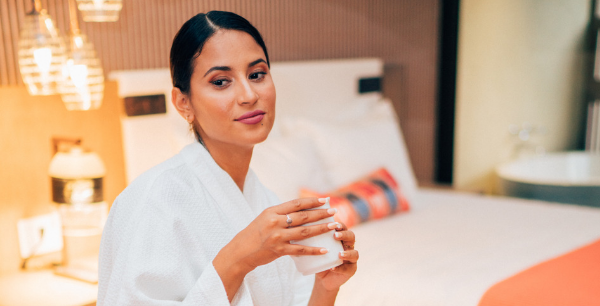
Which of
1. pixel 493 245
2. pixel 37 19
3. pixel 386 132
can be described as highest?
pixel 37 19

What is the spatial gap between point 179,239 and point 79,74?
36.6 inches

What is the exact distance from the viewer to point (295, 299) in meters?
1.26

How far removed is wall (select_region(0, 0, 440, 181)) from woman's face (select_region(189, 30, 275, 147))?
1017 millimetres

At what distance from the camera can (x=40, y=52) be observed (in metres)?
1.52

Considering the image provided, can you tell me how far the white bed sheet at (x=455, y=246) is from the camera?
1582mm

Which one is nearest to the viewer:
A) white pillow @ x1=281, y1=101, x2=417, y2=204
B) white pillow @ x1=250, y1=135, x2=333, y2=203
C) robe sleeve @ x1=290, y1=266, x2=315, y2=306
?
robe sleeve @ x1=290, y1=266, x2=315, y2=306

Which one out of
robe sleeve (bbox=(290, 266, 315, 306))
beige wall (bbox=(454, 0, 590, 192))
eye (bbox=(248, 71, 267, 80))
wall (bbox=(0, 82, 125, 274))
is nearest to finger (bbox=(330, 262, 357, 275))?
robe sleeve (bbox=(290, 266, 315, 306))

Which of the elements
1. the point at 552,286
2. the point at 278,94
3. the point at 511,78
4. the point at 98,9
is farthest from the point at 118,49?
the point at 511,78

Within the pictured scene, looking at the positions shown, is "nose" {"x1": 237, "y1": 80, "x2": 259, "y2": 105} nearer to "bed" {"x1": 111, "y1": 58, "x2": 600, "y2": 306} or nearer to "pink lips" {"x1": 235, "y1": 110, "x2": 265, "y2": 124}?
"pink lips" {"x1": 235, "y1": 110, "x2": 265, "y2": 124}

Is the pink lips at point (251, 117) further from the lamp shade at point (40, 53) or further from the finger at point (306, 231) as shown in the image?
the lamp shade at point (40, 53)

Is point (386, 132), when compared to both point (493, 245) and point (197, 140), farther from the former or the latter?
point (197, 140)

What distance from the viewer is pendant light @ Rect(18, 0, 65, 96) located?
4.87 feet

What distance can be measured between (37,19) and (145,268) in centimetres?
96

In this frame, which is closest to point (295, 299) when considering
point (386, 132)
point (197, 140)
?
point (197, 140)
